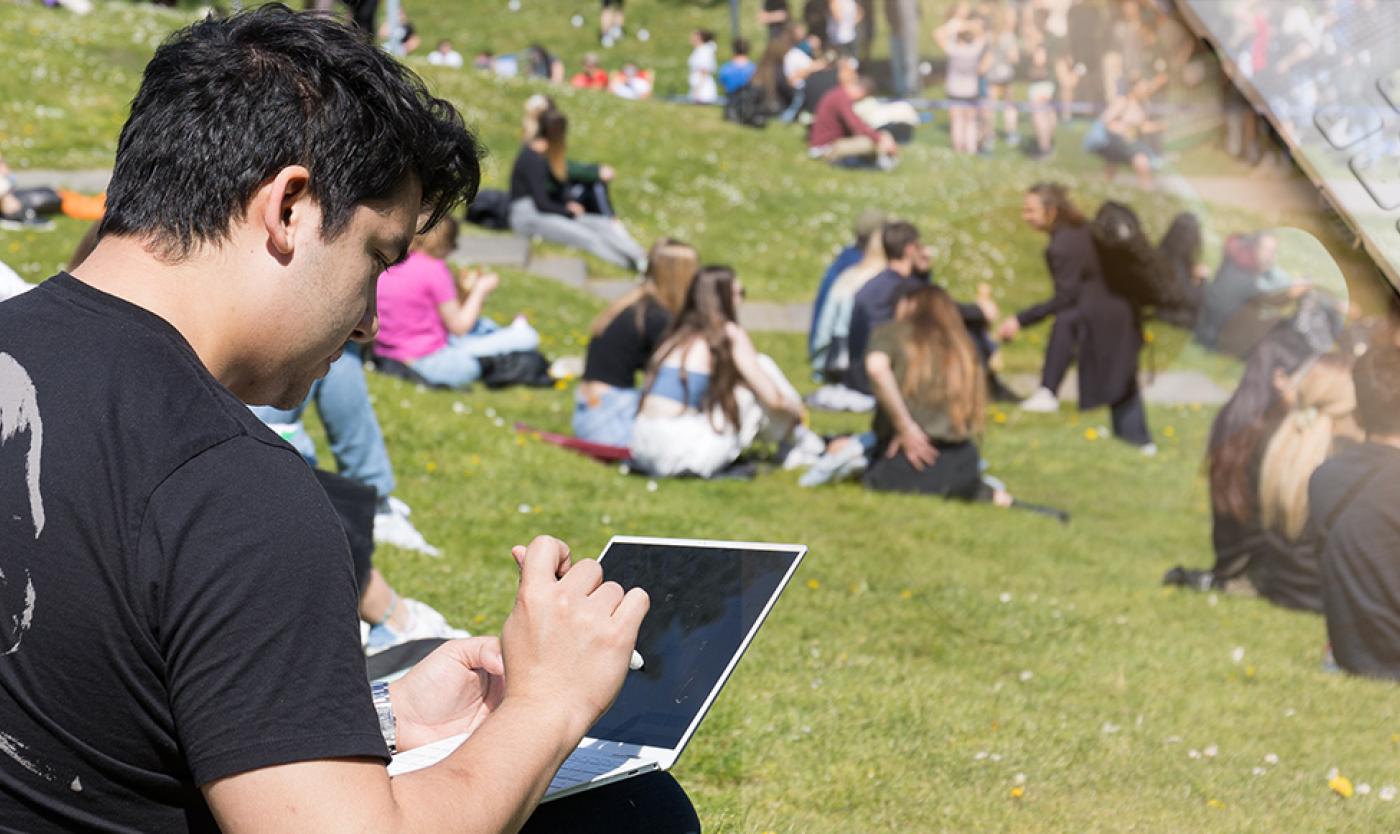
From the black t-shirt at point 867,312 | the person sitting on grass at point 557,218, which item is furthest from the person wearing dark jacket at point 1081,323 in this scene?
the person sitting on grass at point 557,218

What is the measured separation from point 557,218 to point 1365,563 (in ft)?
34.5

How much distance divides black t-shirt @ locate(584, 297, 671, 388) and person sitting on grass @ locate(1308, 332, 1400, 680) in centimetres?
444

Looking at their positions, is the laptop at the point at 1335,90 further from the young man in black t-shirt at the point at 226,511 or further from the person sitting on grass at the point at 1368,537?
the young man in black t-shirt at the point at 226,511

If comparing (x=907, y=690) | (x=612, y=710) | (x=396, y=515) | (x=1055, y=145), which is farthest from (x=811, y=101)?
(x=612, y=710)

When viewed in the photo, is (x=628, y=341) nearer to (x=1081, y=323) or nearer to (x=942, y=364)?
(x=942, y=364)

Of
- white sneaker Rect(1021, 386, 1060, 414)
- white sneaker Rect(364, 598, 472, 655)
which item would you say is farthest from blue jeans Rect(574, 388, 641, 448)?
white sneaker Rect(1021, 386, 1060, 414)

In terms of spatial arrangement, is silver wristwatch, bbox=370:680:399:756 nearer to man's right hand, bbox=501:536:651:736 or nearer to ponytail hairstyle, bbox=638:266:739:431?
man's right hand, bbox=501:536:651:736

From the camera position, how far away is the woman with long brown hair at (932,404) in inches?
345

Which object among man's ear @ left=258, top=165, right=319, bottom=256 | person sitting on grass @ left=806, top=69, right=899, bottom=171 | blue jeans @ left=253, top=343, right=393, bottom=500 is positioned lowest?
person sitting on grass @ left=806, top=69, right=899, bottom=171

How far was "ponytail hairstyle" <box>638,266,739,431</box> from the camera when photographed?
346 inches

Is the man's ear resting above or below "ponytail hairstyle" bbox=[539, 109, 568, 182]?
above

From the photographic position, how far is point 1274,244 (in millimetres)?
10734

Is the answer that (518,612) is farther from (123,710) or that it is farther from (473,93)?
(473,93)

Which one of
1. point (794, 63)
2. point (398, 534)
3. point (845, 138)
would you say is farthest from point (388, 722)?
point (794, 63)
